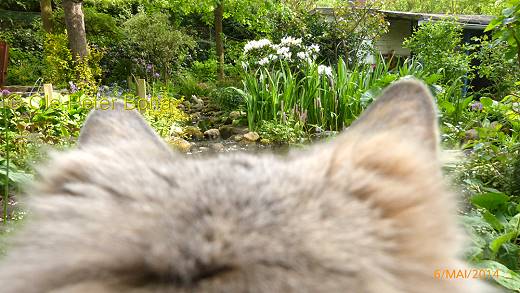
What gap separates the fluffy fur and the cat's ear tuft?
168 millimetres

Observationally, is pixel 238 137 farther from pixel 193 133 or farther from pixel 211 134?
pixel 193 133

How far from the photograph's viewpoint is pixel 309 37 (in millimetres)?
17000

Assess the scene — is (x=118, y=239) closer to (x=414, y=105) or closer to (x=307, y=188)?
(x=307, y=188)

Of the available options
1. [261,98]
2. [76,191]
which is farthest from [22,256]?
[261,98]

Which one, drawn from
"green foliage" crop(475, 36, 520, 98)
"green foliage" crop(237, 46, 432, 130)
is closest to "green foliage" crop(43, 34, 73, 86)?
"green foliage" crop(237, 46, 432, 130)

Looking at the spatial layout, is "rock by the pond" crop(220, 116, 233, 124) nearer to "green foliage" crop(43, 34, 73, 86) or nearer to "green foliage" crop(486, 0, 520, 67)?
"green foliage" crop(43, 34, 73, 86)

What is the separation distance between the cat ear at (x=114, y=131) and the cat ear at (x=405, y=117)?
0.58 metres

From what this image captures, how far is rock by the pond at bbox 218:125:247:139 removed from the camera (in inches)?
→ 436

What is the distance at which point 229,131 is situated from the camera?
36.9 ft

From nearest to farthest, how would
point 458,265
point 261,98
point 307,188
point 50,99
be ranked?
point 307,188 → point 458,265 → point 50,99 → point 261,98

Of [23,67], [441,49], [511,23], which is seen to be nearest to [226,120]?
→ [441,49]

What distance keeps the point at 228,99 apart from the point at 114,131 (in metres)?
12.5

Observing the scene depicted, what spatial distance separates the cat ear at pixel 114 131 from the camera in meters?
1.21

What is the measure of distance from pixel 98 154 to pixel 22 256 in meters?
0.29
